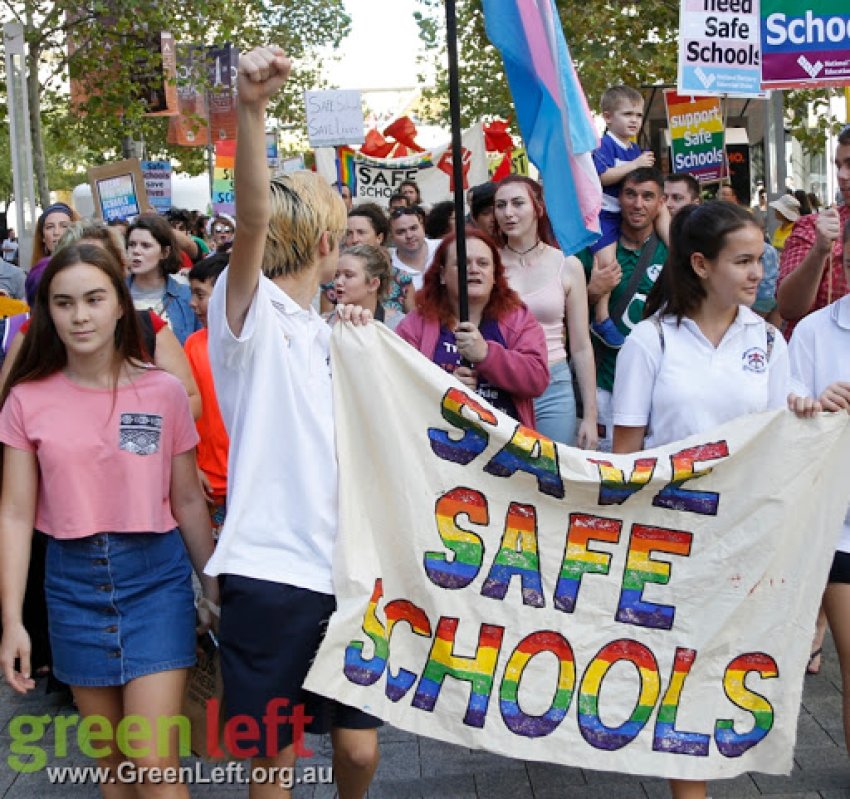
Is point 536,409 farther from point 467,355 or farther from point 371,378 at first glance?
point 371,378

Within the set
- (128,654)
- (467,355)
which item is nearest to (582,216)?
(467,355)

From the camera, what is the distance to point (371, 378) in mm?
3678

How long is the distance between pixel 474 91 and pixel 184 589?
3237 centimetres

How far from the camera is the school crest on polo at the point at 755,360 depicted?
409cm

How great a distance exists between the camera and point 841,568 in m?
4.20

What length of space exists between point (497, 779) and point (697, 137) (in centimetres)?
855

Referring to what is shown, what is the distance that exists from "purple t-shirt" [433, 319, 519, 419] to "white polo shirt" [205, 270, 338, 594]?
5.18 feet

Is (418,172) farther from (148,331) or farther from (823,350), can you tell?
(823,350)

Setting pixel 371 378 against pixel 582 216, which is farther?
pixel 582 216

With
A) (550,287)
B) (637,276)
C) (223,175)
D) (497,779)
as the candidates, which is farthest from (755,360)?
(223,175)

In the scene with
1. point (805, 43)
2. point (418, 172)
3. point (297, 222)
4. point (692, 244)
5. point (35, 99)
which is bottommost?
point (692, 244)

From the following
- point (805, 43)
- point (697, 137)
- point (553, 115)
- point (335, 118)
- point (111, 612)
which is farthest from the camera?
point (335, 118)

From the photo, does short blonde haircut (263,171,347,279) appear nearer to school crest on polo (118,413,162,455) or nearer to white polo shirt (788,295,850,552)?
school crest on polo (118,413,162,455)

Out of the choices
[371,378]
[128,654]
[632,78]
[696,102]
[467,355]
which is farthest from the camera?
[632,78]
